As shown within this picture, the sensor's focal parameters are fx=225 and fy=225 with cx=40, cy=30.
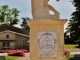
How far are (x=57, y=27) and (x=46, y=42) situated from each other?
0.52 meters

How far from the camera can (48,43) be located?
6.35 metres

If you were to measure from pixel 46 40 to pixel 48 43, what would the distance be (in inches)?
4.0

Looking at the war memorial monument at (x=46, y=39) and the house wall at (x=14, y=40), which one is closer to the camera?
the war memorial monument at (x=46, y=39)

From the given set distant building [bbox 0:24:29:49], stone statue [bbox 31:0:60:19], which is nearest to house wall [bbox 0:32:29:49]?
distant building [bbox 0:24:29:49]

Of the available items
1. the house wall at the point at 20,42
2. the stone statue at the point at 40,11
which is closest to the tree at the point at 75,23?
the house wall at the point at 20,42

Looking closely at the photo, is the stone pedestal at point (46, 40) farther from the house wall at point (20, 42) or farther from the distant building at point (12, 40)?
the house wall at point (20, 42)

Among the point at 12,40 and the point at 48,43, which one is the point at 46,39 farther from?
the point at 12,40

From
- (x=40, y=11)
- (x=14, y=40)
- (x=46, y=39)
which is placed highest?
(x=40, y=11)

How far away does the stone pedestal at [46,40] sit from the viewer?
20.8 ft

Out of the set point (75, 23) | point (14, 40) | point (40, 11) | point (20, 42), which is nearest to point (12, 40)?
point (14, 40)

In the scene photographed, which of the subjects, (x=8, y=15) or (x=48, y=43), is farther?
(x=8, y=15)

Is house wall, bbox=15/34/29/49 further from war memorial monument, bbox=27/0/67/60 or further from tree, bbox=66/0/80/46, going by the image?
war memorial monument, bbox=27/0/67/60

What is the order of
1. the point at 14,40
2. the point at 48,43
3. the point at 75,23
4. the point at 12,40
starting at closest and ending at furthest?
1. the point at 48,43
2. the point at 75,23
3. the point at 12,40
4. the point at 14,40

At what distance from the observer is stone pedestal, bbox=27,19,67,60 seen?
633 centimetres
